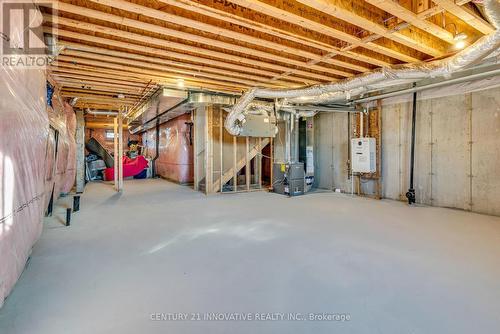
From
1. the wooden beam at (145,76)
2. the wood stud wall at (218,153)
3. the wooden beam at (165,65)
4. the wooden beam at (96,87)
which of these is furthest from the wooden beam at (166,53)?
the wood stud wall at (218,153)

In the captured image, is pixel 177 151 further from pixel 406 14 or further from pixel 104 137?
pixel 104 137

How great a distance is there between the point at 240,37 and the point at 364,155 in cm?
387

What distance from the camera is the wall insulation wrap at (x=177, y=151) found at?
8.20 metres

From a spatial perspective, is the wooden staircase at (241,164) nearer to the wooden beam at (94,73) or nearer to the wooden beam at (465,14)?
the wooden beam at (94,73)

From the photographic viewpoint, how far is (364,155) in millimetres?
5500

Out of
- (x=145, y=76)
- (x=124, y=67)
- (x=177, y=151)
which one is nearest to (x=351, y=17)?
(x=124, y=67)

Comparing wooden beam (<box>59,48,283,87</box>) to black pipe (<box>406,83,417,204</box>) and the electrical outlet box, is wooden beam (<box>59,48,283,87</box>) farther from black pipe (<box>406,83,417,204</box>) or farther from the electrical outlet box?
black pipe (<box>406,83,417,204</box>)

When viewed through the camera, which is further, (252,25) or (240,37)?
(240,37)

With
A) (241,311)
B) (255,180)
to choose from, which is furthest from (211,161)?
(241,311)

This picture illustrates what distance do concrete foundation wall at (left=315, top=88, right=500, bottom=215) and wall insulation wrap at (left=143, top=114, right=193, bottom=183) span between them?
17.3 feet

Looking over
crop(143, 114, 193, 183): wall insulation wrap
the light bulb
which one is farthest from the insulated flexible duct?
crop(143, 114, 193, 183): wall insulation wrap

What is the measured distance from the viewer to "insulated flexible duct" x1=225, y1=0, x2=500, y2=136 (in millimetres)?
2732

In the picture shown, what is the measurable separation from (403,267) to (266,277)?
1.23 meters

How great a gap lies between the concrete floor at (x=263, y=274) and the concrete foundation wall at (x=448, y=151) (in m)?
0.69
